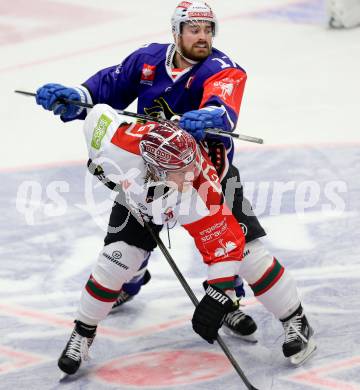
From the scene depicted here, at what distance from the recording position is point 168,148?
398 cm

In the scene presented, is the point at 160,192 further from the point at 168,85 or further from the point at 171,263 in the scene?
the point at 168,85

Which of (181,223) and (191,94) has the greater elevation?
(191,94)

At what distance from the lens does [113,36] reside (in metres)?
9.77

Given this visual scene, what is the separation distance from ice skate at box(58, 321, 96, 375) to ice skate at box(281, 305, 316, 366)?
85 centimetres

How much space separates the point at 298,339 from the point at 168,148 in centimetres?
107

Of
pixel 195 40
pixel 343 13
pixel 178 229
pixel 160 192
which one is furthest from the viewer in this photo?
pixel 343 13

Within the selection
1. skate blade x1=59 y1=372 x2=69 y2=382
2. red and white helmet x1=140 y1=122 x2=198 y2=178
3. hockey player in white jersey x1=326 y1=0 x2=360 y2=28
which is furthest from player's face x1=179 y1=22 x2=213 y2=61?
hockey player in white jersey x1=326 y1=0 x2=360 y2=28

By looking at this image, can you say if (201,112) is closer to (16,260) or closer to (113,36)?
(16,260)

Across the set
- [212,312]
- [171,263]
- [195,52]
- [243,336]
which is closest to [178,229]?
[243,336]

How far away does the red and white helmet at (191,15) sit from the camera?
436cm

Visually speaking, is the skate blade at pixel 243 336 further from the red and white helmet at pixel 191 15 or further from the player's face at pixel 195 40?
the red and white helmet at pixel 191 15

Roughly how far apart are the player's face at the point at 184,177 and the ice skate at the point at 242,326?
847 millimetres

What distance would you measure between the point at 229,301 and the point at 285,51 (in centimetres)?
525

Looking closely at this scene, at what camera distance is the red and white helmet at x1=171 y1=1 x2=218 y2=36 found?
436 cm
